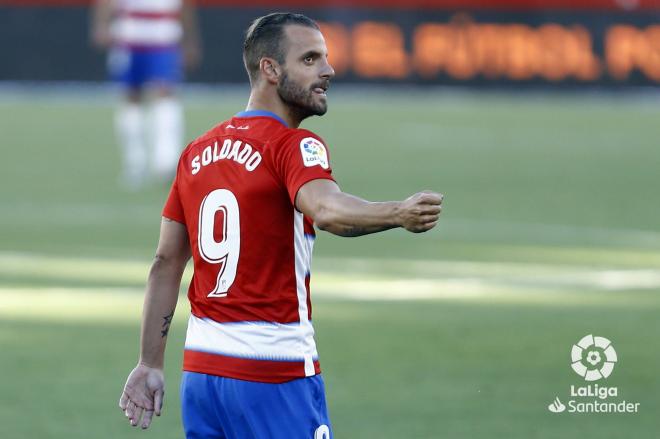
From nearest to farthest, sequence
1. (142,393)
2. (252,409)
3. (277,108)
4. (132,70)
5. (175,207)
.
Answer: (252,409) < (277,108) < (175,207) < (142,393) < (132,70)

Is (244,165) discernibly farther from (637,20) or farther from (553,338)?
(637,20)

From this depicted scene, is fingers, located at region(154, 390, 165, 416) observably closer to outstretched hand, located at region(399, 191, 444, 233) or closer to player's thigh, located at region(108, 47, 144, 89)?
outstretched hand, located at region(399, 191, 444, 233)

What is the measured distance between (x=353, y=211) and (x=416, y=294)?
5816 millimetres

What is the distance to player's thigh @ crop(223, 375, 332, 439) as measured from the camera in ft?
15.0

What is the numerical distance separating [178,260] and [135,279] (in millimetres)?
5577

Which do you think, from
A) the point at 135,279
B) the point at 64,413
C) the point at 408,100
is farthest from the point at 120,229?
the point at 408,100

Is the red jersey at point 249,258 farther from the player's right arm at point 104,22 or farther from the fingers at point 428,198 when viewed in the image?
the player's right arm at point 104,22

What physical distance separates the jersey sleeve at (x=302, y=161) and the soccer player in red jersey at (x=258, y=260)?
1 centimetres

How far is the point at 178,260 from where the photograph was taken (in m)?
4.99

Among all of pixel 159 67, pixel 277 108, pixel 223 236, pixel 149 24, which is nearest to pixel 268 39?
pixel 277 108

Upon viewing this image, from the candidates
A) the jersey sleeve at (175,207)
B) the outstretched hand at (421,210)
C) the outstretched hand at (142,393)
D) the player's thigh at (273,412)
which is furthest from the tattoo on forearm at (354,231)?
the outstretched hand at (142,393)

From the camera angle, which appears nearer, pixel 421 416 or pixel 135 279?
pixel 421 416

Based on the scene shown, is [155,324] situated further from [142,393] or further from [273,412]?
[273,412]

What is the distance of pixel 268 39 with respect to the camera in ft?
15.3
